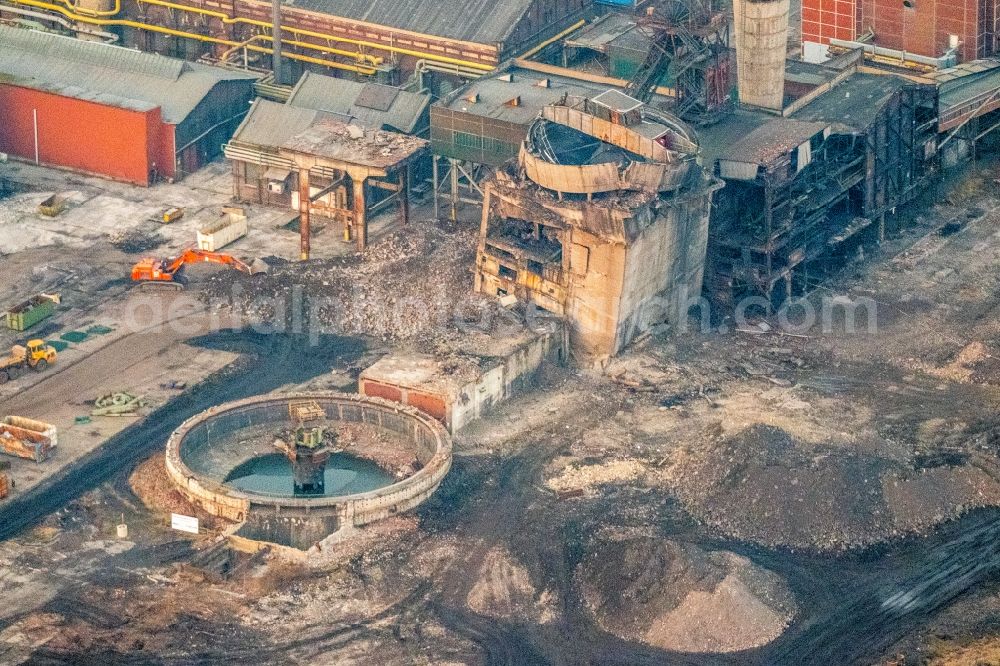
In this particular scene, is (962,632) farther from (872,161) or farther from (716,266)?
(872,161)

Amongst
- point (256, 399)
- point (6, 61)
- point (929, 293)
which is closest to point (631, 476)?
point (256, 399)

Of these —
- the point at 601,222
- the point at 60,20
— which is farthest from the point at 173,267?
the point at 60,20

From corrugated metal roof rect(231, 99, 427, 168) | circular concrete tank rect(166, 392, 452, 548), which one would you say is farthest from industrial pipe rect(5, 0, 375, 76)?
circular concrete tank rect(166, 392, 452, 548)

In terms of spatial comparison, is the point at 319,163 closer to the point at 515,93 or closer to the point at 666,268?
the point at 515,93

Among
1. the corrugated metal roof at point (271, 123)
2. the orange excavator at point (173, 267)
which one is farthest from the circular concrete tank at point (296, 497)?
the corrugated metal roof at point (271, 123)

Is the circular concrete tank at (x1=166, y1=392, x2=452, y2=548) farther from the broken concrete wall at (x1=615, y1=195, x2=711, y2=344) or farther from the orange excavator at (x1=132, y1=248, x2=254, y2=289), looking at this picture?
the orange excavator at (x1=132, y1=248, x2=254, y2=289)

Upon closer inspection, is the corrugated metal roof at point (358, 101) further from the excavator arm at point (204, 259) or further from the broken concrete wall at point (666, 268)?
the broken concrete wall at point (666, 268)
